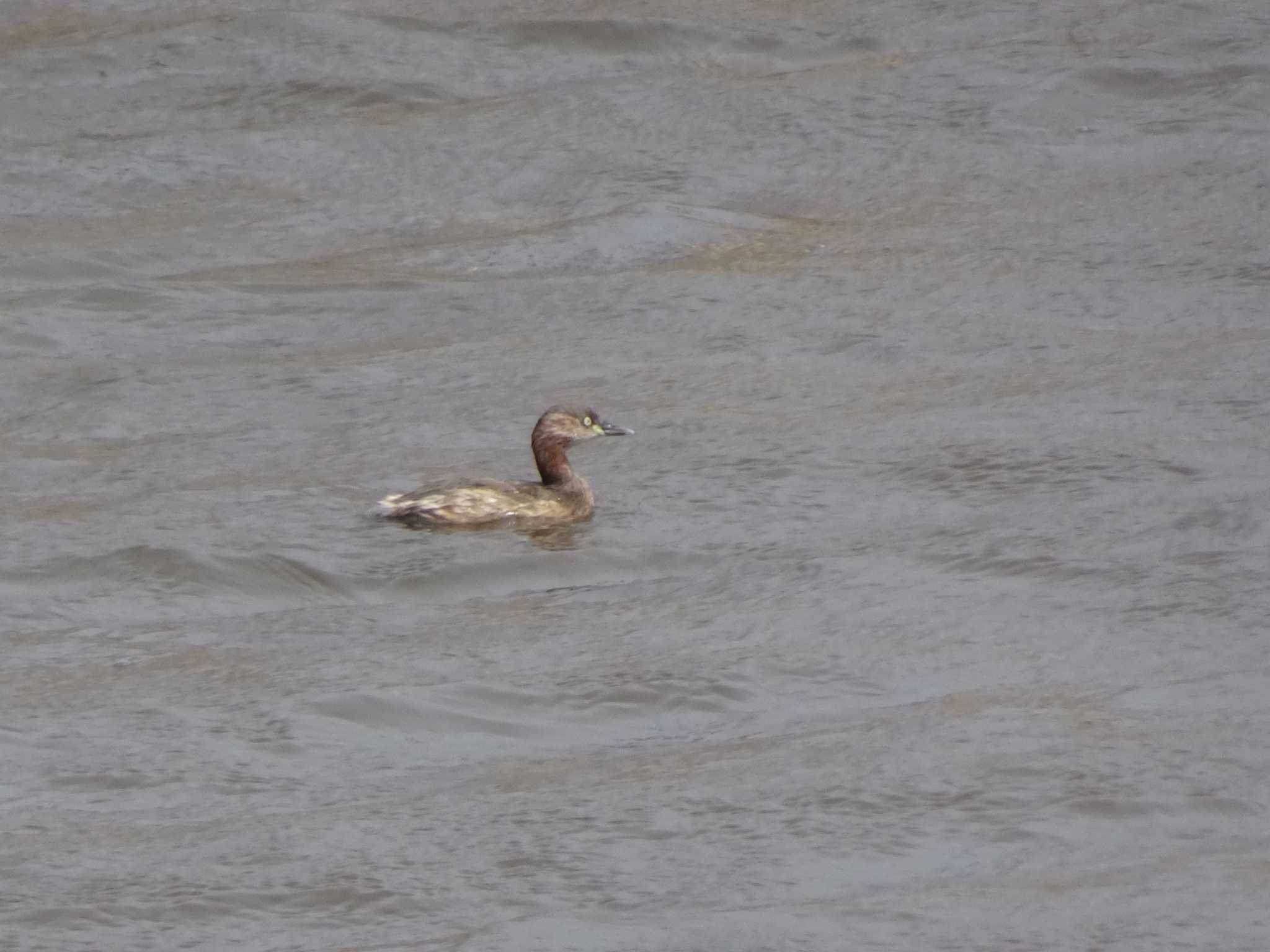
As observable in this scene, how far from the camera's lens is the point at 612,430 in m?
10.9

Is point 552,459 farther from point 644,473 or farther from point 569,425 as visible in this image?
point 644,473

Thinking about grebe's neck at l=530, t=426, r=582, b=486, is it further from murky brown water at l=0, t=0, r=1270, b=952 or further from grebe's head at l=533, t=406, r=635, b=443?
murky brown water at l=0, t=0, r=1270, b=952

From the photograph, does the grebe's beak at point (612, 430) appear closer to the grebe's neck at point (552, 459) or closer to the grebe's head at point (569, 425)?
the grebe's head at point (569, 425)

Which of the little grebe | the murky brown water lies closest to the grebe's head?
the little grebe

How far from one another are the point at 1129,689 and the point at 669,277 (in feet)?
19.2

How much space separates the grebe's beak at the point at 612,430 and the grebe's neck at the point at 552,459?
0.21 m

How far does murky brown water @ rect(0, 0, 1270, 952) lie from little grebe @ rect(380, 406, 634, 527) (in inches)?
5.0

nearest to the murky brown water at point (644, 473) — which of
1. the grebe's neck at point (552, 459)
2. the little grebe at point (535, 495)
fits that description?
the little grebe at point (535, 495)

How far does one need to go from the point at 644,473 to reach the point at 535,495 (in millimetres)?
632

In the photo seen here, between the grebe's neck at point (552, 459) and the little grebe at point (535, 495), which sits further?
the grebe's neck at point (552, 459)

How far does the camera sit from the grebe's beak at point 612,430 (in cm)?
1090

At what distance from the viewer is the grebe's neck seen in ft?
34.8

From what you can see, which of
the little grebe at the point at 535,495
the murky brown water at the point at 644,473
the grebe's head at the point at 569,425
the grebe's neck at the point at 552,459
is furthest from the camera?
the grebe's head at the point at 569,425

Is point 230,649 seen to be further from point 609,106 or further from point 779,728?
point 609,106
